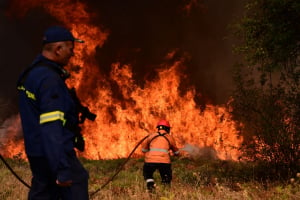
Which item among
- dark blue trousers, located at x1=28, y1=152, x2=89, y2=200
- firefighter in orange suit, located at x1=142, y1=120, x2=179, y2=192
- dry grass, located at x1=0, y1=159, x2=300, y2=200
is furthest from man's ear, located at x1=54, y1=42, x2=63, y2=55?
firefighter in orange suit, located at x1=142, y1=120, x2=179, y2=192

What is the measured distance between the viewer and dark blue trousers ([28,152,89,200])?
3018 millimetres

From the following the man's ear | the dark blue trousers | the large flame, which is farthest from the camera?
the large flame

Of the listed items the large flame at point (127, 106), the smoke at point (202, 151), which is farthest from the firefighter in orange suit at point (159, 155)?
the smoke at point (202, 151)

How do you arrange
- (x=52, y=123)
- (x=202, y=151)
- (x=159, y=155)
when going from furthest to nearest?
(x=202, y=151) < (x=159, y=155) < (x=52, y=123)

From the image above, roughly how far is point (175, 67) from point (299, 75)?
13311mm

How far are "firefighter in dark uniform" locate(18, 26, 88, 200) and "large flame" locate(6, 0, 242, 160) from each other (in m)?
15.0

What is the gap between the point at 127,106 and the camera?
71.4 ft

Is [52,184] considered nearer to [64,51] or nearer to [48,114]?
[48,114]

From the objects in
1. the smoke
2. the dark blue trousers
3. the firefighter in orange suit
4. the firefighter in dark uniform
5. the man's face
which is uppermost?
the man's face

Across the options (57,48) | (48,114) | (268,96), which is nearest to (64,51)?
(57,48)

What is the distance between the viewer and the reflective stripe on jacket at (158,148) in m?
8.86

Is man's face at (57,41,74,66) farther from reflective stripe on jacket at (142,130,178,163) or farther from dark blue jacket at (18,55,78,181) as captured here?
reflective stripe on jacket at (142,130,178,163)

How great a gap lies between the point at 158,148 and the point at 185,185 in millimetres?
1036

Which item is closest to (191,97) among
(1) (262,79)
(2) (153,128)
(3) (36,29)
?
(2) (153,128)
